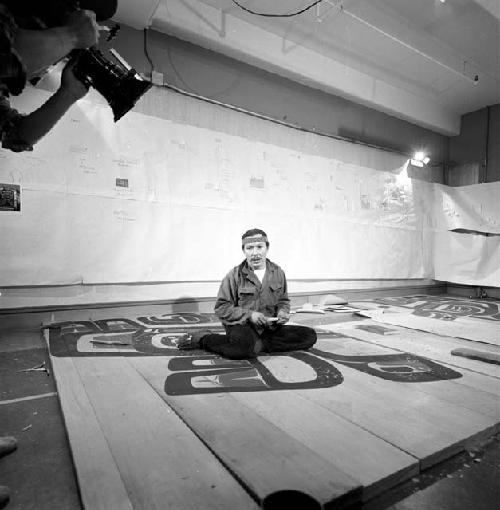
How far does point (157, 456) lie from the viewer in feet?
3.21

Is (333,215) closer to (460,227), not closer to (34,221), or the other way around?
(460,227)

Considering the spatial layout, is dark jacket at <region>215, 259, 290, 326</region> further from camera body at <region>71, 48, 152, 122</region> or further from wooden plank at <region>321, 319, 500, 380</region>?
camera body at <region>71, 48, 152, 122</region>

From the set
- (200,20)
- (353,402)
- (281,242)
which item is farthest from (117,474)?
(200,20)

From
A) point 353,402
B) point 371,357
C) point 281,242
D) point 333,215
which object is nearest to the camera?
point 353,402

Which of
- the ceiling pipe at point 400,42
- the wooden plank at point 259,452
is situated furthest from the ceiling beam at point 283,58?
the wooden plank at point 259,452

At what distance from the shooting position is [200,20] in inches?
125

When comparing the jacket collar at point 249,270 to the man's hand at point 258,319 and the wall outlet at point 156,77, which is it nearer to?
the man's hand at point 258,319

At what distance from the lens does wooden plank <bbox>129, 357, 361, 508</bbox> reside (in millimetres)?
850

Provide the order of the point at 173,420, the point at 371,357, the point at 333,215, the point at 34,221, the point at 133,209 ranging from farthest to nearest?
1. the point at 333,215
2. the point at 133,209
3. the point at 34,221
4. the point at 371,357
5. the point at 173,420

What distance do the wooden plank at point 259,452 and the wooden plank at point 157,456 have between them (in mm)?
39

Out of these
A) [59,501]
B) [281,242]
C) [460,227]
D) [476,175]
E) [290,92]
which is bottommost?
[59,501]

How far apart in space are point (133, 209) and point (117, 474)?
2.44 metres

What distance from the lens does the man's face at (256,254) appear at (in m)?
2.21

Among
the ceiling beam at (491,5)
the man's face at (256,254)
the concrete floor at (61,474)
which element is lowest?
the concrete floor at (61,474)
